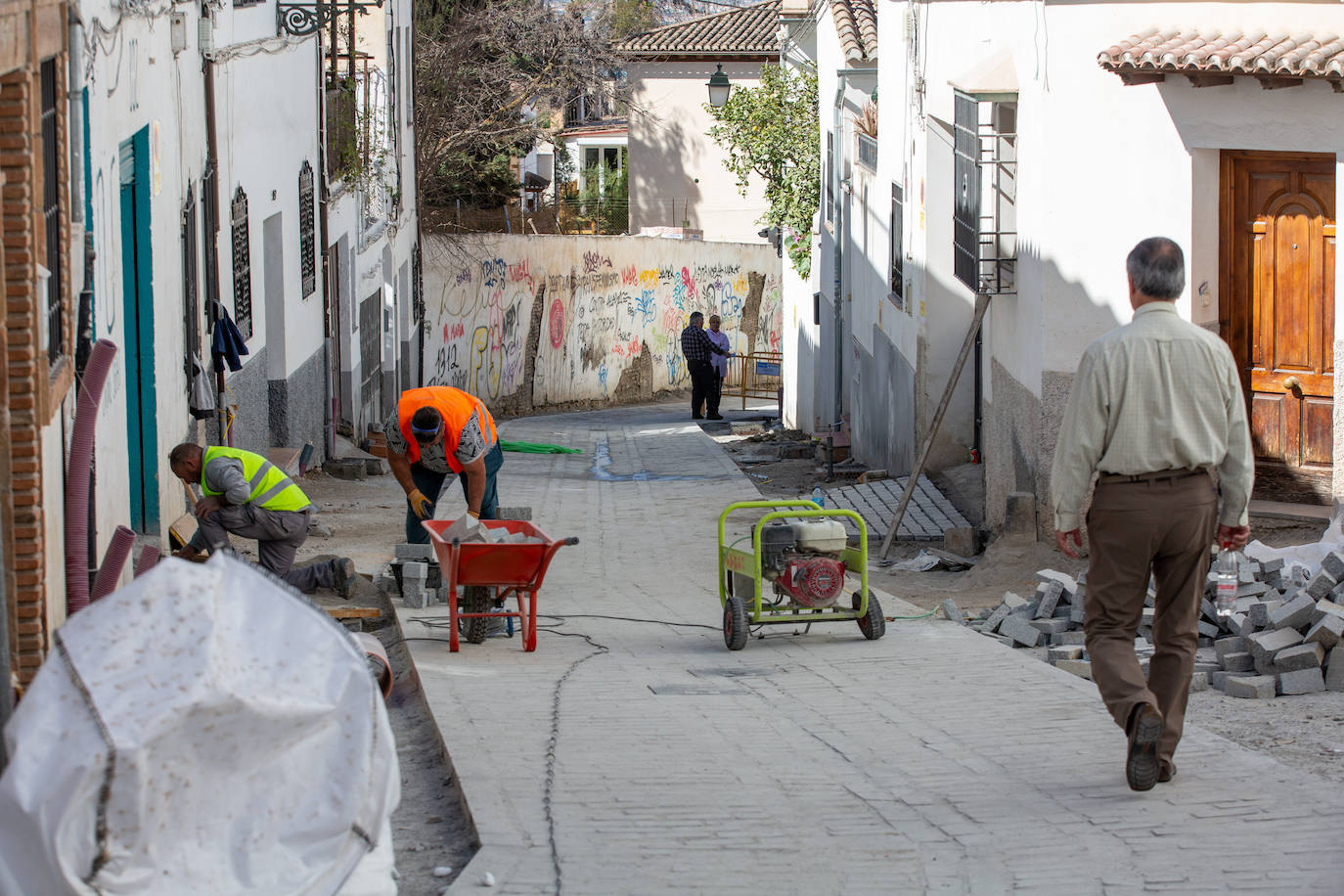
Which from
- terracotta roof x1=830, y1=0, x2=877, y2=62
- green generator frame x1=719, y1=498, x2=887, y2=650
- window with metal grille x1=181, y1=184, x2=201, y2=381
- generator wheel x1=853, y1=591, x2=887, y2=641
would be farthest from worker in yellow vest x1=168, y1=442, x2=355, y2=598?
terracotta roof x1=830, y1=0, x2=877, y2=62

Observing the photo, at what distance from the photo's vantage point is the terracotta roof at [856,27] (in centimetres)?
2091

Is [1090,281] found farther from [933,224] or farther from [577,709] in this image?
[577,709]

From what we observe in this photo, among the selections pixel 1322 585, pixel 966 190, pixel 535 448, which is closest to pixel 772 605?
pixel 1322 585

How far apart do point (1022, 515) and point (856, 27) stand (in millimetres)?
11632

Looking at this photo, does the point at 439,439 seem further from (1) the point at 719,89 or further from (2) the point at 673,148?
(2) the point at 673,148

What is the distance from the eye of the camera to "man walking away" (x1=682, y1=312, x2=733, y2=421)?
26984mm

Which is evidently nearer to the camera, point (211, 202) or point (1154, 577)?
point (1154, 577)

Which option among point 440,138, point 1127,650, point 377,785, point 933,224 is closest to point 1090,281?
point 933,224

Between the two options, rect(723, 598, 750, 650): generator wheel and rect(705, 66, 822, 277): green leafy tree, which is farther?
rect(705, 66, 822, 277): green leafy tree

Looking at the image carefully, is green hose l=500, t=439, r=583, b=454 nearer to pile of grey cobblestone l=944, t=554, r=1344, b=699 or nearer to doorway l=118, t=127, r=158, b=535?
doorway l=118, t=127, r=158, b=535

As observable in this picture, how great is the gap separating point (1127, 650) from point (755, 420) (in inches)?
914

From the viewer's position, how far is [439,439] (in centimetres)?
937

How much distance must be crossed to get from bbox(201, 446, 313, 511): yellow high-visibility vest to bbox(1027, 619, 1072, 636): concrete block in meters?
4.26

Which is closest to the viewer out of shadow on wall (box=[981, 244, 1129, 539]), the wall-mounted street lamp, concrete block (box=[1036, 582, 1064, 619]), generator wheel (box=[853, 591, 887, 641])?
generator wheel (box=[853, 591, 887, 641])
